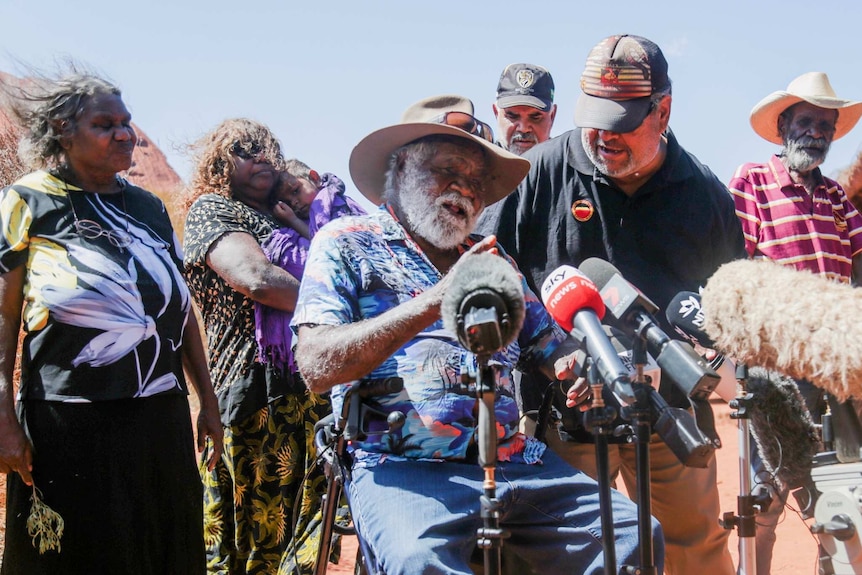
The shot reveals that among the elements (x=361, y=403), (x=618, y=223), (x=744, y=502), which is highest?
(x=618, y=223)

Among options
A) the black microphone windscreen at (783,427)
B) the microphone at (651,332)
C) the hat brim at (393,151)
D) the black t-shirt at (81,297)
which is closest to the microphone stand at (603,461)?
the microphone at (651,332)

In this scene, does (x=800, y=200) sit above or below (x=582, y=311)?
above

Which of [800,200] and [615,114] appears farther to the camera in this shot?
[800,200]

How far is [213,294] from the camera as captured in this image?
4941 millimetres

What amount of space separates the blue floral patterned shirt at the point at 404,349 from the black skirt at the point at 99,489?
1.02 meters

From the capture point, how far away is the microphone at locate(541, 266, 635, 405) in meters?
2.48

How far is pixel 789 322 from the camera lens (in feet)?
7.33

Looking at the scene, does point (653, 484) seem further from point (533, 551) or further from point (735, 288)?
point (735, 288)

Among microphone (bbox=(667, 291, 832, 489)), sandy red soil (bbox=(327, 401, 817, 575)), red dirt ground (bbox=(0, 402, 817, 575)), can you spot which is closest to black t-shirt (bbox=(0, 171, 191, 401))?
microphone (bbox=(667, 291, 832, 489))

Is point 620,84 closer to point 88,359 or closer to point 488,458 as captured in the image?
point 488,458

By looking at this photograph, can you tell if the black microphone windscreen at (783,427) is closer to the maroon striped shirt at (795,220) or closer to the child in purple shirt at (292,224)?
the child in purple shirt at (292,224)

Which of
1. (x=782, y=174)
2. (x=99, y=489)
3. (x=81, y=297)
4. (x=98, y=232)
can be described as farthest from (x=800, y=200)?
(x=99, y=489)

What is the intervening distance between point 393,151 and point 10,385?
1808mm

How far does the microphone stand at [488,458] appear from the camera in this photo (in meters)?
2.37
